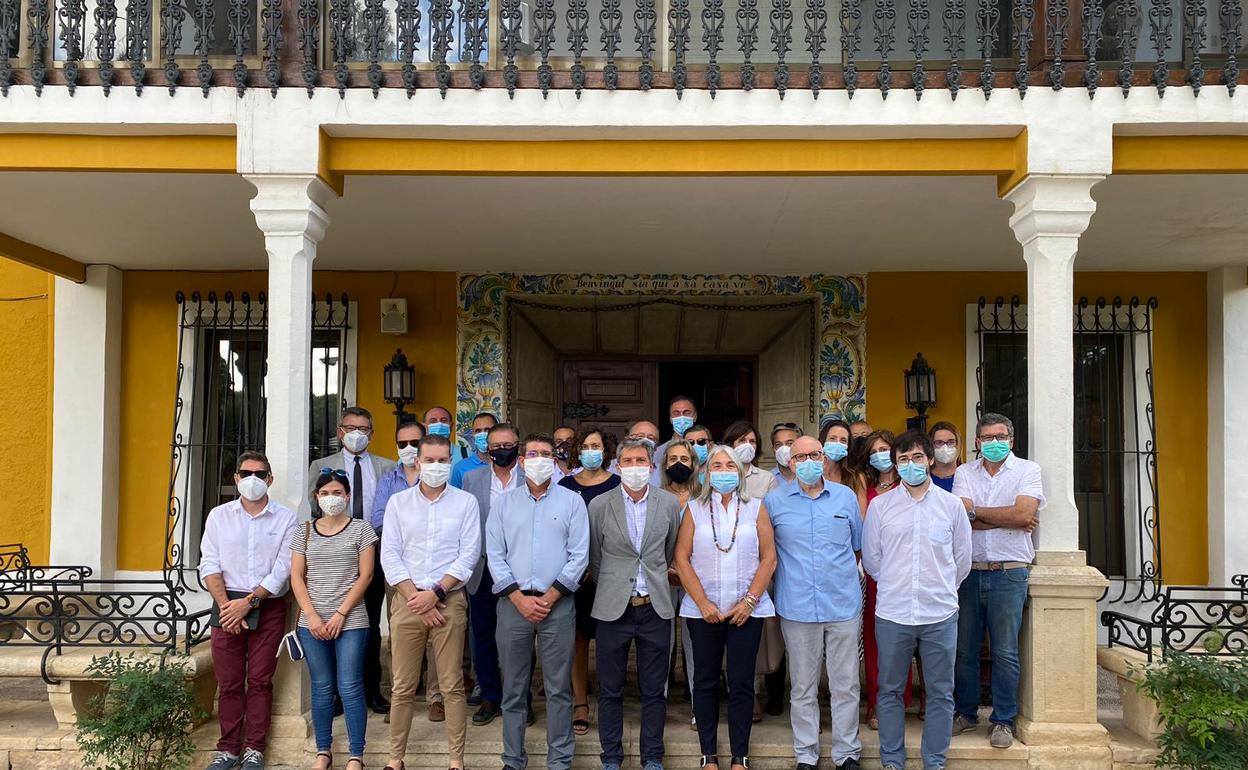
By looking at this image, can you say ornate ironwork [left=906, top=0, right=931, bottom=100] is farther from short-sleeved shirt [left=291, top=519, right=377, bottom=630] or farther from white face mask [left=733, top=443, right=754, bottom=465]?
short-sleeved shirt [left=291, top=519, right=377, bottom=630]

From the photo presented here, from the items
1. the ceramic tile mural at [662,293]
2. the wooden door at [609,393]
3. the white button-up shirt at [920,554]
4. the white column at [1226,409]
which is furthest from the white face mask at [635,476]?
the white column at [1226,409]

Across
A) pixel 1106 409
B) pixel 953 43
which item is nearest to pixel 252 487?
pixel 953 43

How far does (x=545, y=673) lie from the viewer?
14.4 ft

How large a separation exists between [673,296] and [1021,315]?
282 centimetres

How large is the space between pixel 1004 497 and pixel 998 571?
0.37m

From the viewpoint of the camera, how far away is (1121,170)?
4980 mm

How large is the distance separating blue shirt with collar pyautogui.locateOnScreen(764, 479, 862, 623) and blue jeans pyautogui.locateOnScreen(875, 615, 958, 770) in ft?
0.77

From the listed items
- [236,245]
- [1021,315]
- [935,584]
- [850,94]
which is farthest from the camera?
[1021,315]

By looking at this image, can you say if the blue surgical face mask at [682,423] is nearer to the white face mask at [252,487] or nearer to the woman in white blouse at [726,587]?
the woman in white blouse at [726,587]

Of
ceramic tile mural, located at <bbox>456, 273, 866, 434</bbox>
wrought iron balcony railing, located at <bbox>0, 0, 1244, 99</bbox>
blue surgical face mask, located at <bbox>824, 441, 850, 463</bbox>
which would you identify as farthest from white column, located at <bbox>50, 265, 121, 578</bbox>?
blue surgical face mask, located at <bbox>824, 441, 850, 463</bbox>

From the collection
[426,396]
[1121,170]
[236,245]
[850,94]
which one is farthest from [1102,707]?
[236,245]

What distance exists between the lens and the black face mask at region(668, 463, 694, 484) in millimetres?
4543

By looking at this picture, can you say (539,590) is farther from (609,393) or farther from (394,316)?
(609,393)

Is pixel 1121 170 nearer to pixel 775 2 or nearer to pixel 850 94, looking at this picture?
pixel 850 94
